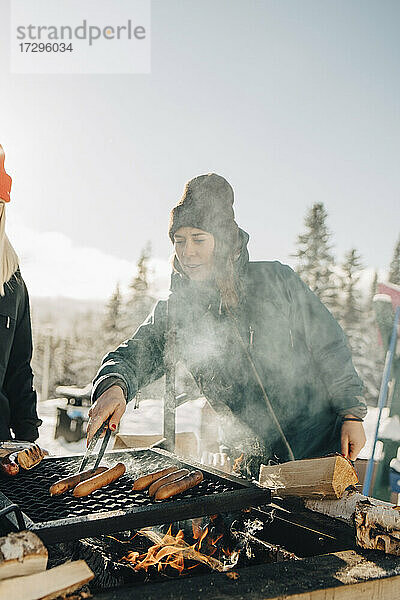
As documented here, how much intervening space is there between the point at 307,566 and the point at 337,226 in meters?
23.5

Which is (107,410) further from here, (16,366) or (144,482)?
(16,366)

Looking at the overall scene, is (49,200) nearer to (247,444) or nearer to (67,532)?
(247,444)

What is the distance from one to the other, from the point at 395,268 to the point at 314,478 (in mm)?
25720

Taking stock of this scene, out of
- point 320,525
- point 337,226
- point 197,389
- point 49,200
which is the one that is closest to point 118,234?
point 49,200

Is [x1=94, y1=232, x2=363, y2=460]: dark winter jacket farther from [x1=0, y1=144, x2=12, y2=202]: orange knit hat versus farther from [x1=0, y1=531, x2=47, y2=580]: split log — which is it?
[x1=0, y1=531, x2=47, y2=580]: split log

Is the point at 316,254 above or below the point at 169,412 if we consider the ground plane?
above

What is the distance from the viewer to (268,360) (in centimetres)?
291

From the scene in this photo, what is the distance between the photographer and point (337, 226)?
77.9 ft

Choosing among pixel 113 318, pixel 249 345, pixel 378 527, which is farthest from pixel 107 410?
pixel 113 318

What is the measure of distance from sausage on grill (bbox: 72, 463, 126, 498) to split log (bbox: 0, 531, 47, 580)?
463 millimetres

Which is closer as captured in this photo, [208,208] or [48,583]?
[48,583]

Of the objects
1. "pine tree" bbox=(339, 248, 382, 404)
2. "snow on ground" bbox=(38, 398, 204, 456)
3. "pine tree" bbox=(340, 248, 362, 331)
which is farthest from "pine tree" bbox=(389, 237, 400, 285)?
"snow on ground" bbox=(38, 398, 204, 456)

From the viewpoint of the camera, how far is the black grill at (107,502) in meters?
1.53

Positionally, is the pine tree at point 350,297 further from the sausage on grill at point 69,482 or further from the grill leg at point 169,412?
the sausage on grill at point 69,482
